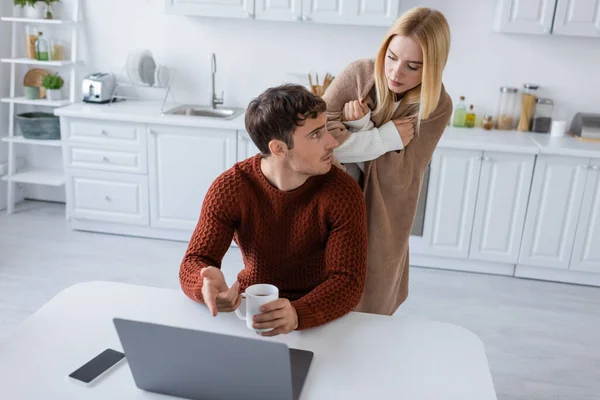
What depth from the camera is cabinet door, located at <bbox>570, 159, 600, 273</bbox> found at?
3.18m

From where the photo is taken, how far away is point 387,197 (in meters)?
1.77

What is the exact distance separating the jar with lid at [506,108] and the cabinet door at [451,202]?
1.66ft

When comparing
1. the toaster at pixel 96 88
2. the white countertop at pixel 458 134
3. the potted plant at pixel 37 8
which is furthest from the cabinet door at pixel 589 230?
the potted plant at pixel 37 8

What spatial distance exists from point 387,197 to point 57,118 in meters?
2.89

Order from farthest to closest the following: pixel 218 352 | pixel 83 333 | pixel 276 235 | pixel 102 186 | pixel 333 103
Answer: pixel 102 186, pixel 333 103, pixel 276 235, pixel 83 333, pixel 218 352

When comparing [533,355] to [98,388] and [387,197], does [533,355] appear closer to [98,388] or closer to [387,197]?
[387,197]

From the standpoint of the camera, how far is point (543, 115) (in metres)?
3.55

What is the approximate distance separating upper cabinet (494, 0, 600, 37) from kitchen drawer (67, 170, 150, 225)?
2350 mm

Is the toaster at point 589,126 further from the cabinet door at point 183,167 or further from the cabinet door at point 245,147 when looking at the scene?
the cabinet door at point 183,167

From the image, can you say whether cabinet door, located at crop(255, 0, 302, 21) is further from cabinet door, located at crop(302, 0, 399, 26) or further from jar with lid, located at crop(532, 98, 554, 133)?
jar with lid, located at crop(532, 98, 554, 133)

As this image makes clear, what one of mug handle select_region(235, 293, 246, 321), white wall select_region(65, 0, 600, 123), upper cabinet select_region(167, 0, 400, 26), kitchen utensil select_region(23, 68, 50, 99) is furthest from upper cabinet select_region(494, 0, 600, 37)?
kitchen utensil select_region(23, 68, 50, 99)

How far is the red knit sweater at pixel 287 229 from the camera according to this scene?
1.46 metres

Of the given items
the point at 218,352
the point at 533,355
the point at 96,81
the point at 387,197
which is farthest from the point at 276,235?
the point at 96,81

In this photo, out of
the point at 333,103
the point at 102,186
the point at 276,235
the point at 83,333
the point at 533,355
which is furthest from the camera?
the point at 102,186
